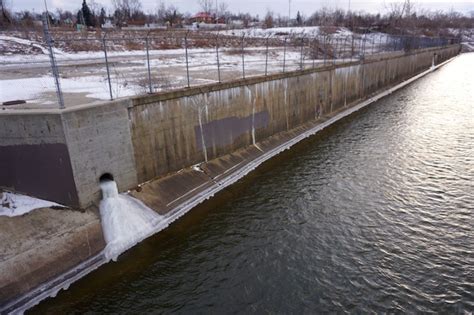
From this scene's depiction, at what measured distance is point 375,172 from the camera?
18.4m

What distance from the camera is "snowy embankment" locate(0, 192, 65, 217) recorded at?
36.9 feet

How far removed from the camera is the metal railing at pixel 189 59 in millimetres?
17250

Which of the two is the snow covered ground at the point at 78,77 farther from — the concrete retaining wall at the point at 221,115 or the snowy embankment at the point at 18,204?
the snowy embankment at the point at 18,204

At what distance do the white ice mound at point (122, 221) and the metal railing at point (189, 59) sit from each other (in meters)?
3.70

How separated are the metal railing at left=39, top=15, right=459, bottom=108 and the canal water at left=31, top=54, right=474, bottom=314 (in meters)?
6.07

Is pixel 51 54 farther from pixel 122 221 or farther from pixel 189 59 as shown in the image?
pixel 189 59

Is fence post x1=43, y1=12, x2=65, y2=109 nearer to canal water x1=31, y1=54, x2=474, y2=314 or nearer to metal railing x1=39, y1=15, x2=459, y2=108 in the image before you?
metal railing x1=39, y1=15, x2=459, y2=108

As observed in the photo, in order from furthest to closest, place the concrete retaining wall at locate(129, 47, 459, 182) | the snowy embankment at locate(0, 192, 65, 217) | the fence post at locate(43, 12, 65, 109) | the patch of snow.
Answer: the patch of snow < the concrete retaining wall at locate(129, 47, 459, 182) < the snowy embankment at locate(0, 192, 65, 217) < the fence post at locate(43, 12, 65, 109)

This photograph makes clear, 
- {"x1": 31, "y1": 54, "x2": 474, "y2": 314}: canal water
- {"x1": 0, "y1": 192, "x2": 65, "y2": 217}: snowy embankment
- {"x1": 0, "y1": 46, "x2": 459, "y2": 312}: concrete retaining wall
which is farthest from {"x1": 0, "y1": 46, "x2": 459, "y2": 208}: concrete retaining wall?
{"x1": 31, "y1": 54, "x2": 474, "y2": 314}: canal water

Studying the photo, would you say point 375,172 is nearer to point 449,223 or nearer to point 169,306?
point 449,223

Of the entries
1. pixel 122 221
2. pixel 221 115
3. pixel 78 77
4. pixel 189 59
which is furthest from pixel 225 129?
pixel 189 59

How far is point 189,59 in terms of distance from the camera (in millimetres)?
34281

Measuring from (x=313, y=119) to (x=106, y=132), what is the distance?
60.7 feet

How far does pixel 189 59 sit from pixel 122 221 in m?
24.7
